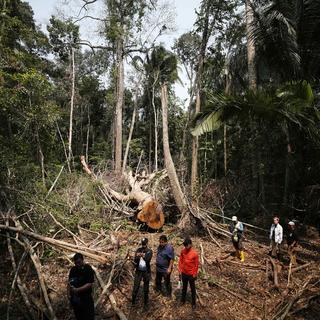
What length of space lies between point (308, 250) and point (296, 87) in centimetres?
495

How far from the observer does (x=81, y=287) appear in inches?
212

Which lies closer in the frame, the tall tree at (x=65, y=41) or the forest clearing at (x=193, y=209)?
the forest clearing at (x=193, y=209)

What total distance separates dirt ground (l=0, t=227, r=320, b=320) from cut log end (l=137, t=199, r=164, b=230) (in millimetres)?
1799

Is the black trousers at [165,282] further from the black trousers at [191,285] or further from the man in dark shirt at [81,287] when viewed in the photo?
the man in dark shirt at [81,287]

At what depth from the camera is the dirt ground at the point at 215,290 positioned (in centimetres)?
668

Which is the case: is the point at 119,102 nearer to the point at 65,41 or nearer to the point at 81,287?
the point at 65,41

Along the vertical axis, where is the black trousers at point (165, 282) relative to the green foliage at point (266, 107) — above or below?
below

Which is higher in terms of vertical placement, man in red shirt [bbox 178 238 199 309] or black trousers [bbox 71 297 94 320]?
man in red shirt [bbox 178 238 199 309]

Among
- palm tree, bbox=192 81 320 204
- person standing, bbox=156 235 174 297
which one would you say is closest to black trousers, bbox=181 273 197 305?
person standing, bbox=156 235 174 297

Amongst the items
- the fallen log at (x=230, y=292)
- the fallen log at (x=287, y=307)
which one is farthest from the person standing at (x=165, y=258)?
the fallen log at (x=287, y=307)

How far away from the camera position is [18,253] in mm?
8695

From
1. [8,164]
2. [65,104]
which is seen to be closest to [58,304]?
[8,164]

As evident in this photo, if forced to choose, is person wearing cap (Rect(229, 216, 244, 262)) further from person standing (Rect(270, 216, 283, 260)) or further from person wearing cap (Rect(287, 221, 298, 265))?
person wearing cap (Rect(287, 221, 298, 265))

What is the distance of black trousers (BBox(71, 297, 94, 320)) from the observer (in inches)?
216
